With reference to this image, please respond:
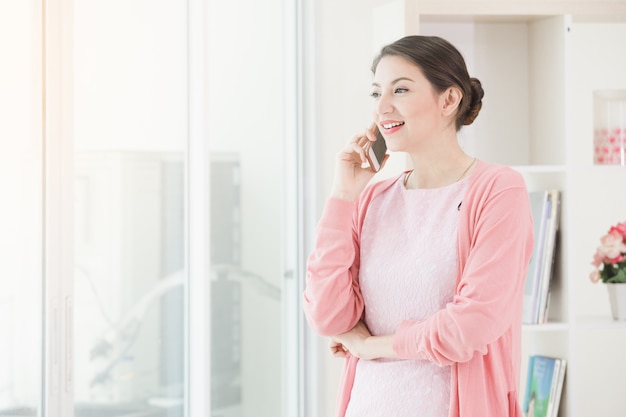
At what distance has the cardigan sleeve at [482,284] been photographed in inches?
63.6

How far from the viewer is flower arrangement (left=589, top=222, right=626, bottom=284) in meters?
2.91

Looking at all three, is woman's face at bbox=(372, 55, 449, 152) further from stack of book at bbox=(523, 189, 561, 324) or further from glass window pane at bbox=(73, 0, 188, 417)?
stack of book at bbox=(523, 189, 561, 324)

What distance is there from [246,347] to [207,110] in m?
0.82

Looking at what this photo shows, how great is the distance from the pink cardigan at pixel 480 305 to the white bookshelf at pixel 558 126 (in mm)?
1201

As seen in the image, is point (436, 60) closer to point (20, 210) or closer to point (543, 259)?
point (20, 210)

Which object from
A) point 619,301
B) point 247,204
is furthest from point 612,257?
point 247,204

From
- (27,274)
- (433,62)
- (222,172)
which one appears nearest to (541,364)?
(222,172)

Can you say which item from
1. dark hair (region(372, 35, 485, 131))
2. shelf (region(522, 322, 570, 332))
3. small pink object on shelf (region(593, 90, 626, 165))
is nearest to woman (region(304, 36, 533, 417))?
dark hair (region(372, 35, 485, 131))

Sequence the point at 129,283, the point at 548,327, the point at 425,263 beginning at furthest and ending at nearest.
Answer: the point at 548,327 < the point at 129,283 < the point at 425,263

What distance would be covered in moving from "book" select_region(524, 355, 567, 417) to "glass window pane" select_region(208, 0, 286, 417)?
0.87m

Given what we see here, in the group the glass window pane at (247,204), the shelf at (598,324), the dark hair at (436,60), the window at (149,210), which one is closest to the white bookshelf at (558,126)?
the shelf at (598,324)

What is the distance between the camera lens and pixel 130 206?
226 centimetres

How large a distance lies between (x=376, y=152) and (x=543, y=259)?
110cm

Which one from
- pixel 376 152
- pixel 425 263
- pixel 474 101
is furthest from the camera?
pixel 376 152
